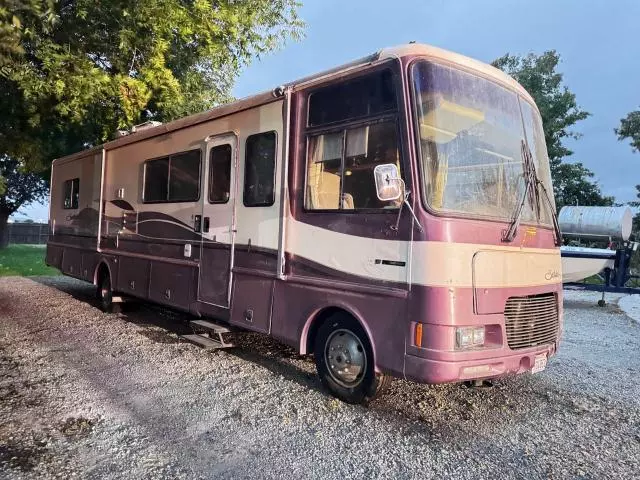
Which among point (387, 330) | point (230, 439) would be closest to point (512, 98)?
point (387, 330)

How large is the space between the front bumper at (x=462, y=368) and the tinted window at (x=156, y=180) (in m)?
4.68

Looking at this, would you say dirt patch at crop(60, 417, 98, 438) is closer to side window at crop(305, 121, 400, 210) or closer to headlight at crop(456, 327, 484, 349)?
side window at crop(305, 121, 400, 210)

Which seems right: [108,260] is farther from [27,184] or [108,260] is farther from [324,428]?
[27,184]

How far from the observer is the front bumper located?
4.03 metres

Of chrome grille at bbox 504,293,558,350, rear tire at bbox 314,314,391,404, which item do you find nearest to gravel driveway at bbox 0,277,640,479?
rear tire at bbox 314,314,391,404

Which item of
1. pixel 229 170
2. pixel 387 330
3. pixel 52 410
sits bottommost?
pixel 52 410

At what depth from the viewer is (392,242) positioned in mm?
4324

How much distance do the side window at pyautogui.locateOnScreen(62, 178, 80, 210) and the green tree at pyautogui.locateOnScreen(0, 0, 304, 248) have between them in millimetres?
1071

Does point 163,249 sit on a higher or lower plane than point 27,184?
lower

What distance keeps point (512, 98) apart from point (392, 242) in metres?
1.87

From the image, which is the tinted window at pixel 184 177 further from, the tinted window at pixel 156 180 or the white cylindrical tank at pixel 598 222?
the white cylindrical tank at pixel 598 222

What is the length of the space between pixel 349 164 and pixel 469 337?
179 cm

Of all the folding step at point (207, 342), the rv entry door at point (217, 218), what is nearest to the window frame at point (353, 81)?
the rv entry door at point (217, 218)

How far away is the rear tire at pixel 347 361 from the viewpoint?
4617 mm
